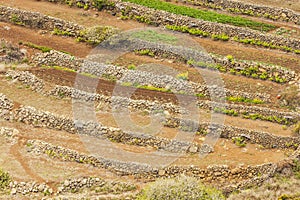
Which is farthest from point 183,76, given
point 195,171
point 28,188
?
point 28,188

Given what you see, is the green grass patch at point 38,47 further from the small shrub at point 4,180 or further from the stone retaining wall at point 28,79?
the small shrub at point 4,180

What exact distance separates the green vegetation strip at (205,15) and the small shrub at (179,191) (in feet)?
64.9

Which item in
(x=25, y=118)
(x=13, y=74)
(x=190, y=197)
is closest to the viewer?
(x=190, y=197)

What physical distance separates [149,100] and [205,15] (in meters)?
12.3

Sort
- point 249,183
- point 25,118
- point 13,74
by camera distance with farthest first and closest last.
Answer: point 13,74
point 25,118
point 249,183

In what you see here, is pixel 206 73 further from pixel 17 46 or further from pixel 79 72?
pixel 17 46

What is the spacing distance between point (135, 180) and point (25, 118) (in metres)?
9.89

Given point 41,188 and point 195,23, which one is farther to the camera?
point 195,23

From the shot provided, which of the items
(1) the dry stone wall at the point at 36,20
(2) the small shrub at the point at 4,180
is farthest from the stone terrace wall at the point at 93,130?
(1) the dry stone wall at the point at 36,20

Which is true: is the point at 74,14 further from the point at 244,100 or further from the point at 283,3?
the point at 283,3

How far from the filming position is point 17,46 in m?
43.7

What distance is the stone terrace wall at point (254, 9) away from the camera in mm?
47188

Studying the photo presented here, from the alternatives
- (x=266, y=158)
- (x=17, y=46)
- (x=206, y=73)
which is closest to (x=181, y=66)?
(x=206, y=73)

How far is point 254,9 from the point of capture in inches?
1891
